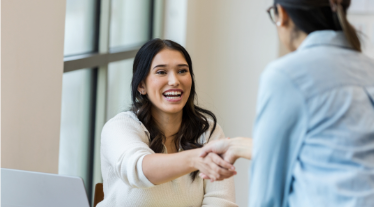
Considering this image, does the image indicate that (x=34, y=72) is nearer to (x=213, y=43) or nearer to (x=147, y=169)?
(x=147, y=169)

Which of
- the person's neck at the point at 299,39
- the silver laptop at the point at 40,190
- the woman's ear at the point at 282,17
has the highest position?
the woman's ear at the point at 282,17

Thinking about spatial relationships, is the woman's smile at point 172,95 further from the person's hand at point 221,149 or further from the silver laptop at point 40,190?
the silver laptop at point 40,190

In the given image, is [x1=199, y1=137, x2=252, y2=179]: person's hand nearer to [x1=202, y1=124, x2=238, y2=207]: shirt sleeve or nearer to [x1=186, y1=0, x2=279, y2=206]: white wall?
[x1=202, y1=124, x2=238, y2=207]: shirt sleeve

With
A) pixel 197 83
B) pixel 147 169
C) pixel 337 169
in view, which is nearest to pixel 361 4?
pixel 197 83

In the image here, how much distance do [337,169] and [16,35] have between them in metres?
1.26

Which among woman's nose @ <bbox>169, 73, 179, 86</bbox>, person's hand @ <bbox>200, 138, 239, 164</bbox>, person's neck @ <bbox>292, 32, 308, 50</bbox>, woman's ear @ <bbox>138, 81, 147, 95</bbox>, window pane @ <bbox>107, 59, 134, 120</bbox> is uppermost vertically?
person's neck @ <bbox>292, 32, 308, 50</bbox>

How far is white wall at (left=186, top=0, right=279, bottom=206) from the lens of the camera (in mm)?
3711

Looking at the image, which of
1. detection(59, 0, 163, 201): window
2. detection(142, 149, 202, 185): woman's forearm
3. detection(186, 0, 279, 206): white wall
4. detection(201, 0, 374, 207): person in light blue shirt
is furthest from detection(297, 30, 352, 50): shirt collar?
detection(186, 0, 279, 206): white wall

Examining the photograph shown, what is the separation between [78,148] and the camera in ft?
9.16

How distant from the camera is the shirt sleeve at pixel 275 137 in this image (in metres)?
0.98

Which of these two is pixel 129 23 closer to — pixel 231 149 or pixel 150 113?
pixel 150 113

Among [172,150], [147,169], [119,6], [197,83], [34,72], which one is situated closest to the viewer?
[147,169]

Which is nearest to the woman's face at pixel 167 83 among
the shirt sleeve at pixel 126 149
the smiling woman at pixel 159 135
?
the smiling woman at pixel 159 135

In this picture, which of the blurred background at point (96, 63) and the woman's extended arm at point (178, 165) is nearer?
the woman's extended arm at point (178, 165)
